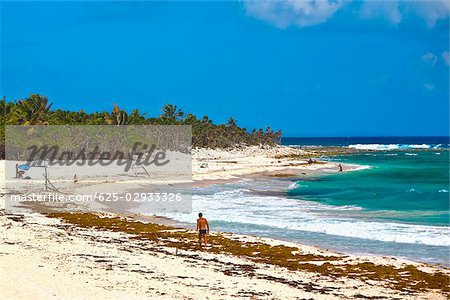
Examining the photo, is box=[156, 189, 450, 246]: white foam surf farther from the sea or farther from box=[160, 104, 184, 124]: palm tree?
box=[160, 104, 184, 124]: palm tree

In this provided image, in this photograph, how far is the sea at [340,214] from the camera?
2266 centimetres

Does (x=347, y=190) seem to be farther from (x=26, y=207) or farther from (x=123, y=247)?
(x=123, y=247)

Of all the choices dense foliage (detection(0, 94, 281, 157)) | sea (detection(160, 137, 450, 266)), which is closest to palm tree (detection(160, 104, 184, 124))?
dense foliage (detection(0, 94, 281, 157))

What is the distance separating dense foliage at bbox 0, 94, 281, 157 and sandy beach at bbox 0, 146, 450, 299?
47374mm

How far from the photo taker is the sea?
22.7 metres

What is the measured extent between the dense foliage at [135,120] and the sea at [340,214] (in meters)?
30.6

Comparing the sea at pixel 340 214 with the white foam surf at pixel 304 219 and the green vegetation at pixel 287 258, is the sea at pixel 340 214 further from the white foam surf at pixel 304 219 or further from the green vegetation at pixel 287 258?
the green vegetation at pixel 287 258

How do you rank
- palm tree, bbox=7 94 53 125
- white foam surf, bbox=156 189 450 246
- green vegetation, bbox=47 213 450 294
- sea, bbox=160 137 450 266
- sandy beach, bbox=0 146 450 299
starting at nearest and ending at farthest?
sandy beach, bbox=0 146 450 299, green vegetation, bbox=47 213 450 294, sea, bbox=160 137 450 266, white foam surf, bbox=156 189 450 246, palm tree, bbox=7 94 53 125

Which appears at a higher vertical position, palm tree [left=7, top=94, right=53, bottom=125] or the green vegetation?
palm tree [left=7, top=94, right=53, bottom=125]

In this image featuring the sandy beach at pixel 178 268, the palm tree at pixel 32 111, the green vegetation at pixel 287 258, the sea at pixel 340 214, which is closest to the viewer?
the sandy beach at pixel 178 268

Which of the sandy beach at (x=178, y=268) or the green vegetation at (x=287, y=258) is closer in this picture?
the sandy beach at (x=178, y=268)

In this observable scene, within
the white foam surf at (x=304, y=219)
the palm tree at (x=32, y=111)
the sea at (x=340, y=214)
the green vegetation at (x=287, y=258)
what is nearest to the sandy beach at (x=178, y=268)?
the green vegetation at (x=287, y=258)

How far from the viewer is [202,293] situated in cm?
1379

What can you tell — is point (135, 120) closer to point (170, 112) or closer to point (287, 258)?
point (170, 112)
